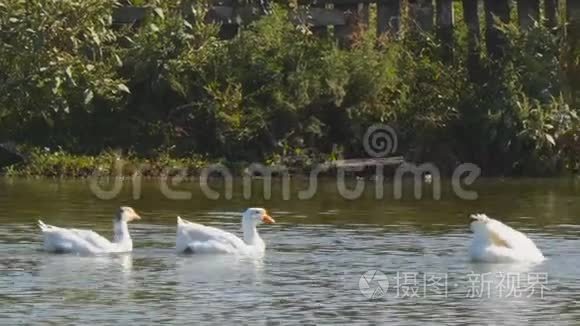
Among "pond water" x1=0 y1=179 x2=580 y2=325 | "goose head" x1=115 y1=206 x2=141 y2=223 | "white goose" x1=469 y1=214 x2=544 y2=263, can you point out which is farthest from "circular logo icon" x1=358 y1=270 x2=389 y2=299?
"goose head" x1=115 y1=206 x2=141 y2=223

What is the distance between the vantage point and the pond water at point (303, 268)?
18.0 m

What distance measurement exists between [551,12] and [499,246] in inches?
540

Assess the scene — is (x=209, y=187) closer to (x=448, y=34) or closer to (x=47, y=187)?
(x=47, y=187)

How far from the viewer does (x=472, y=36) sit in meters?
35.1

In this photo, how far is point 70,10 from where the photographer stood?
3331 centimetres

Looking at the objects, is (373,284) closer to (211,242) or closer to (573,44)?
(211,242)

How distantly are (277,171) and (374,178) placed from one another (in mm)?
1651

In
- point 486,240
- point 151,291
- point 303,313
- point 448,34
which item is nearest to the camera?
point 303,313

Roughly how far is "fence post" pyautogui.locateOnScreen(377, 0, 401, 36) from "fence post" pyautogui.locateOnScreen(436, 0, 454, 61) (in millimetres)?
806

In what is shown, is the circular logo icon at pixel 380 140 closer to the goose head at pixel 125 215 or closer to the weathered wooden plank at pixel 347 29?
the weathered wooden plank at pixel 347 29

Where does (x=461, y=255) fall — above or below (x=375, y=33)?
below

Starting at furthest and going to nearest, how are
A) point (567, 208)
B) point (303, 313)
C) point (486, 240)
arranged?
point (567, 208), point (486, 240), point (303, 313)

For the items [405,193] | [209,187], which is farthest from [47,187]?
[405,193]

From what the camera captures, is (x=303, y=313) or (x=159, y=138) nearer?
(x=303, y=313)
